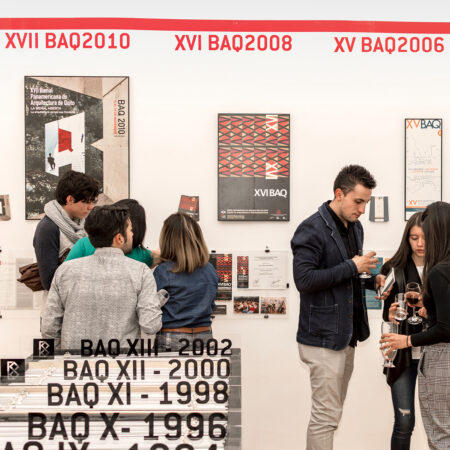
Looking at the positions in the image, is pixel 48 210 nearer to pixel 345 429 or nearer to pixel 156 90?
pixel 156 90

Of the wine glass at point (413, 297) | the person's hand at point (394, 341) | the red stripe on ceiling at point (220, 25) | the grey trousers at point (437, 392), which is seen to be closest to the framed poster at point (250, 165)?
the red stripe on ceiling at point (220, 25)

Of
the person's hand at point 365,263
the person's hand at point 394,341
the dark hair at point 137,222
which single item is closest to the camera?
the person's hand at point 394,341

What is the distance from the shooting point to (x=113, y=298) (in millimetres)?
2377

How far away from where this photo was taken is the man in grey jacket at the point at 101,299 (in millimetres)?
2375

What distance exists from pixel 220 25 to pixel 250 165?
842 mm

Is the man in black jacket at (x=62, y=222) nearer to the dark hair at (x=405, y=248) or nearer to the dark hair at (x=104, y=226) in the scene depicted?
the dark hair at (x=104, y=226)

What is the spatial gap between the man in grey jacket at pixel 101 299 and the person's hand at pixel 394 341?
989mm

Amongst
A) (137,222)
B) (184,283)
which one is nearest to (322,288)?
(184,283)

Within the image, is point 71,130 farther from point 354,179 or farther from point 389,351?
point 389,351

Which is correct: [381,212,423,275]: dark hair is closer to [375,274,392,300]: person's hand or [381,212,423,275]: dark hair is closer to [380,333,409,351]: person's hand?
[375,274,392,300]: person's hand

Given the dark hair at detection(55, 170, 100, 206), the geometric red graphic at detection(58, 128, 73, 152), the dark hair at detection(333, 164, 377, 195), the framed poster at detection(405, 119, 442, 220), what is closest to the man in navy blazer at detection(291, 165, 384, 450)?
the dark hair at detection(333, 164, 377, 195)

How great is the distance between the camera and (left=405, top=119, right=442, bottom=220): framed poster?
11.6 ft

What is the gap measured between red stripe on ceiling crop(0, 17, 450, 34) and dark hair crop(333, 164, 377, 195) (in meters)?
1.16

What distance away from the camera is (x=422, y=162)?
3.54m
